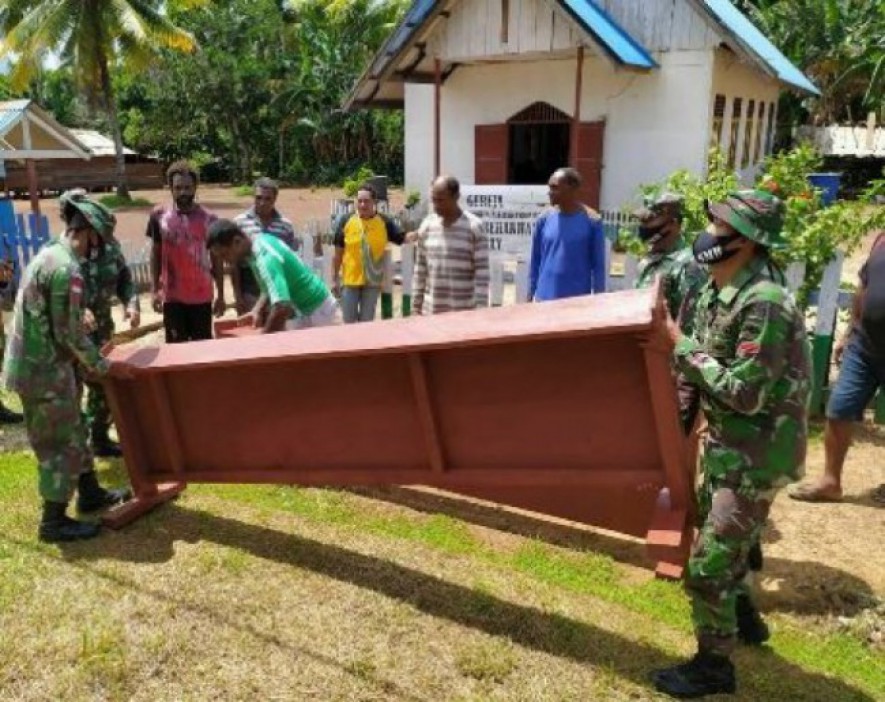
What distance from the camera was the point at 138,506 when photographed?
173 inches

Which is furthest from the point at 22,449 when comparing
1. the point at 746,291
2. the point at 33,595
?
the point at 746,291

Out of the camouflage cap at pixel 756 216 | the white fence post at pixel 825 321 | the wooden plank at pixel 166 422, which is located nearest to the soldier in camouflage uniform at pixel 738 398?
the camouflage cap at pixel 756 216

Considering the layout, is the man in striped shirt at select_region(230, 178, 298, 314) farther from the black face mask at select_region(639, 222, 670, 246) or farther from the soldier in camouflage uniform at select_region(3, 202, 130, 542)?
the black face mask at select_region(639, 222, 670, 246)

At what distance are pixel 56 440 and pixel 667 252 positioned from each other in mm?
3230

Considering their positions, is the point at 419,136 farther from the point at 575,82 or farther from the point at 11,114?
the point at 11,114

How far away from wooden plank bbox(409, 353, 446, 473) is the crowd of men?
3.26 ft

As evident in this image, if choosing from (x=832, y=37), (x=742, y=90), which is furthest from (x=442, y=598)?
(x=832, y=37)

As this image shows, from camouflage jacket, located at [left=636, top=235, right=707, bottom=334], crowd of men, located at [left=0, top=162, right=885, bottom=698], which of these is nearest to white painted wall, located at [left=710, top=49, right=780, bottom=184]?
crowd of men, located at [left=0, top=162, right=885, bottom=698]

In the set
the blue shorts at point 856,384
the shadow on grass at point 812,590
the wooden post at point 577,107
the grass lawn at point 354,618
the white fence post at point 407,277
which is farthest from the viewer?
the wooden post at point 577,107

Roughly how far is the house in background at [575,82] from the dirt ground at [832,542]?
8904mm

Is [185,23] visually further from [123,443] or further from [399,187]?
[123,443]

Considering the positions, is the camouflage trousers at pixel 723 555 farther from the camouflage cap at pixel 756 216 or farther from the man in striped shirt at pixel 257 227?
the man in striped shirt at pixel 257 227

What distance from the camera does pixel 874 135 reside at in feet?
103

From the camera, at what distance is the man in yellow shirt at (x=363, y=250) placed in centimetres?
689
